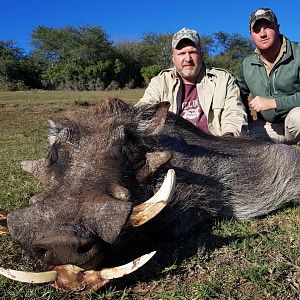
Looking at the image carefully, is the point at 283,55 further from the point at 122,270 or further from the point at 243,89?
the point at 122,270

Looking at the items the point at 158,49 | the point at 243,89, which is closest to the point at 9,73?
the point at 158,49

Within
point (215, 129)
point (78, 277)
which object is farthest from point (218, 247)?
point (215, 129)

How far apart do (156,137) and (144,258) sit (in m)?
0.93

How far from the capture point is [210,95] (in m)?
4.14

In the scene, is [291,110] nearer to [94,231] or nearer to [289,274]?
[289,274]

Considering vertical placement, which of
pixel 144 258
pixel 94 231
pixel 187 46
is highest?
pixel 187 46

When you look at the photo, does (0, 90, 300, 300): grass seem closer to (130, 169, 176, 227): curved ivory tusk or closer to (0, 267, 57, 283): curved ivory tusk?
(0, 267, 57, 283): curved ivory tusk

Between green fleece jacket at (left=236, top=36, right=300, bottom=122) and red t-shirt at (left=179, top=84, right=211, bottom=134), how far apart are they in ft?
2.61

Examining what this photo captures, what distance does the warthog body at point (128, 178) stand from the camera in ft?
6.04

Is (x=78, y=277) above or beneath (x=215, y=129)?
beneath

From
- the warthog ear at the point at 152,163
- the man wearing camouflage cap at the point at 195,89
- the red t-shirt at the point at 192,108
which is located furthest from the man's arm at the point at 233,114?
the warthog ear at the point at 152,163

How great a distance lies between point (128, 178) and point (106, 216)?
0.42 metres

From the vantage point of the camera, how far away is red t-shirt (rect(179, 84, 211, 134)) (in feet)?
13.7

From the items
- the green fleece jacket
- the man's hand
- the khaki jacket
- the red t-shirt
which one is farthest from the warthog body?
the green fleece jacket
